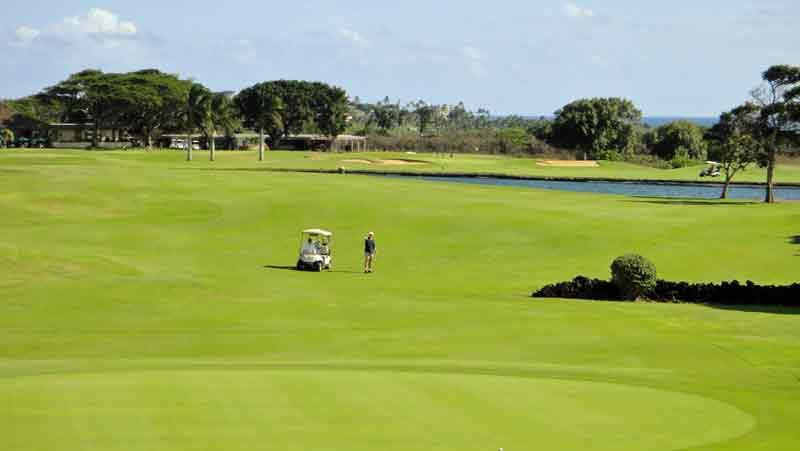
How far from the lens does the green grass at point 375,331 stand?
16547mm

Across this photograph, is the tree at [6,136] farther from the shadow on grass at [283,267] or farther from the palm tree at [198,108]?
the shadow on grass at [283,267]

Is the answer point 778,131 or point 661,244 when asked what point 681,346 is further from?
point 778,131

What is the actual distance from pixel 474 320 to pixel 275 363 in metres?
9.43

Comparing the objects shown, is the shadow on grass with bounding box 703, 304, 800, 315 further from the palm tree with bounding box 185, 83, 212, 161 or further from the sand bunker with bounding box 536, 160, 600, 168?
the sand bunker with bounding box 536, 160, 600, 168

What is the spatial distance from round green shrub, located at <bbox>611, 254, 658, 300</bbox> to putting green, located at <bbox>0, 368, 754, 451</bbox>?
18360 mm

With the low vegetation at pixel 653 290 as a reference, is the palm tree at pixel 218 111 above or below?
above

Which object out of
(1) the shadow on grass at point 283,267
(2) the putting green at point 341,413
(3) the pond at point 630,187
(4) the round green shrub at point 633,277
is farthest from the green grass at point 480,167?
(2) the putting green at point 341,413

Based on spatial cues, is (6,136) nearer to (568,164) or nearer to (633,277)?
(568,164)

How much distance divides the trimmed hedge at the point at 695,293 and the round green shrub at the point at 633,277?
0.32 meters

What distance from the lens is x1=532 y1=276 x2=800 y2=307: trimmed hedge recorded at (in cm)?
3916

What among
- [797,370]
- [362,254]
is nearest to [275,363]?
[797,370]

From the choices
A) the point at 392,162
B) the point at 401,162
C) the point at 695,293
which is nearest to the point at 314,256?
the point at 695,293

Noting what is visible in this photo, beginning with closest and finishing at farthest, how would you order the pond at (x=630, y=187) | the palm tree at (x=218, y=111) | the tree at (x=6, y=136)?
the pond at (x=630, y=187)
the palm tree at (x=218, y=111)
the tree at (x=6, y=136)

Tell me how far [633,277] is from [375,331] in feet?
41.9
